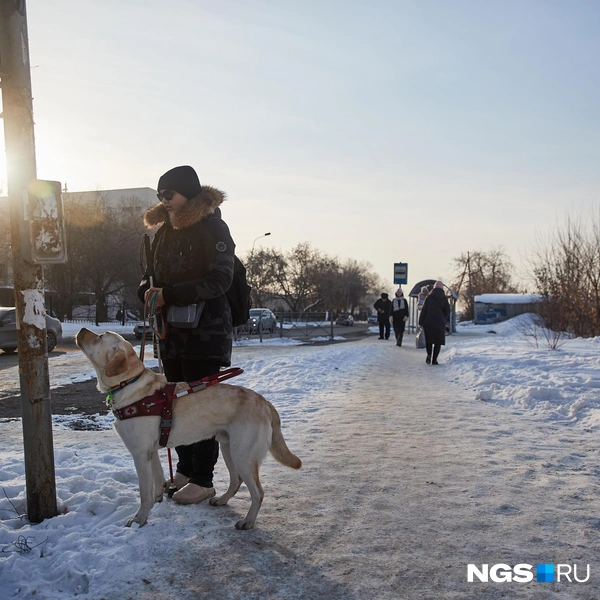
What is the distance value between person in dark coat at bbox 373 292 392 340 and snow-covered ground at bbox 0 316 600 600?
14989 mm

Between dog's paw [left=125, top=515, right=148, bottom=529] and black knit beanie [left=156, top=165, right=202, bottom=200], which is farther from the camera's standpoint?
black knit beanie [left=156, top=165, right=202, bottom=200]

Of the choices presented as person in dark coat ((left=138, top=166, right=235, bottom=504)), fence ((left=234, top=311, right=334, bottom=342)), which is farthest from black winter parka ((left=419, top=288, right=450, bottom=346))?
fence ((left=234, top=311, right=334, bottom=342))

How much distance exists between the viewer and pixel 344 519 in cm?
366

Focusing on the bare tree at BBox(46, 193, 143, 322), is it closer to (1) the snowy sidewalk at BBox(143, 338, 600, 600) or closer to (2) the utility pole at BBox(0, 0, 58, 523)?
(1) the snowy sidewalk at BBox(143, 338, 600, 600)

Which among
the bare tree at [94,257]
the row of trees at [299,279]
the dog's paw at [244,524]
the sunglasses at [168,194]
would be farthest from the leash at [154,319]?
the row of trees at [299,279]

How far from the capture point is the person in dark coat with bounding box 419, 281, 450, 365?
13.6m

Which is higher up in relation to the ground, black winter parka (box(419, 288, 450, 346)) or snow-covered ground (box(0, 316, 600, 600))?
black winter parka (box(419, 288, 450, 346))

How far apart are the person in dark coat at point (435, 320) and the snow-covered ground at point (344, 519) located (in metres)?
6.46

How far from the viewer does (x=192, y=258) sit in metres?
3.96

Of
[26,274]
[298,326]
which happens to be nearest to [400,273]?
[298,326]

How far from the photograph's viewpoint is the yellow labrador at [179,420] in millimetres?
3416

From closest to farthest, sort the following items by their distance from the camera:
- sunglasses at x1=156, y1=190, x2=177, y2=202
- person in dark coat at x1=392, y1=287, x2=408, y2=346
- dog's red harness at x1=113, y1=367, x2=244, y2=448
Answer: dog's red harness at x1=113, y1=367, x2=244, y2=448
sunglasses at x1=156, y1=190, x2=177, y2=202
person in dark coat at x1=392, y1=287, x2=408, y2=346

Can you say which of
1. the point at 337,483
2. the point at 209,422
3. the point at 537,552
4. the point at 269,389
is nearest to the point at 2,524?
the point at 209,422

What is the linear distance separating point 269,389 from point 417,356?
7.89m
